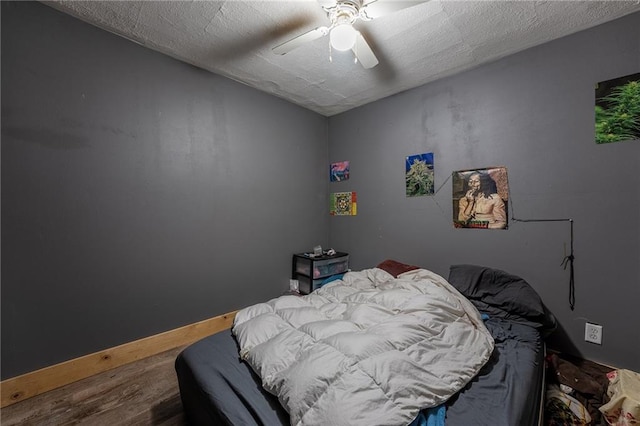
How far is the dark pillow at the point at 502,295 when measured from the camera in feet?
5.75

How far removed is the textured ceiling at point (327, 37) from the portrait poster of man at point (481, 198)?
0.97 meters

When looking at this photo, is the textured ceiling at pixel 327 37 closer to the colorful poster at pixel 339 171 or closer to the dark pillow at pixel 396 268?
the colorful poster at pixel 339 171

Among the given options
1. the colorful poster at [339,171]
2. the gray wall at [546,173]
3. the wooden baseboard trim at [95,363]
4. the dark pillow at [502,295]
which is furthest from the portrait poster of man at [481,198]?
the wooden baseboard trim at [95,363]

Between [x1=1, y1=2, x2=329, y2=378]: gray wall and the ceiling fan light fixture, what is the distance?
1.41 meters

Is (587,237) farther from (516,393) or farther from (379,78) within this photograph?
(379,78)

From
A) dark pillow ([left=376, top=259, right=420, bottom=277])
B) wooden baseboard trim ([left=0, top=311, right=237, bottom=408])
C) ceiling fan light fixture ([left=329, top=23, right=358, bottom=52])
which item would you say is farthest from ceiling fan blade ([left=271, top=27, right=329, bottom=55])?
wooden baseboard trim ([left=0, top=311, right=237, bottom=408])

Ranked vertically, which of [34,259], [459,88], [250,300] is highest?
[459,88]

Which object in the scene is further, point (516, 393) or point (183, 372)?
point (183, 372)

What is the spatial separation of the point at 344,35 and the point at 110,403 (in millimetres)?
2606

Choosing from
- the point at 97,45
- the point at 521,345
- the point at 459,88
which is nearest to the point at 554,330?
the point at 521,345

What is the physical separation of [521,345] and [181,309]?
Result: 8.17 feet

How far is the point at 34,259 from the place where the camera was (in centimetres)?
164

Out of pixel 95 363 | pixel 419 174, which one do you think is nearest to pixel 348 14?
pixel 419 174

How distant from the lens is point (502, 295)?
1.91m
